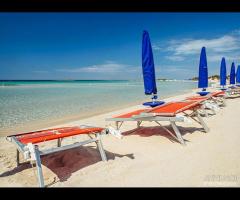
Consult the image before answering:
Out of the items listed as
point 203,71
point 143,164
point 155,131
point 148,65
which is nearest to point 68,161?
point 143,164

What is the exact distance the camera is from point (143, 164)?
3.89 metres

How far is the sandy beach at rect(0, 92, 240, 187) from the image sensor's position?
3.19 metres

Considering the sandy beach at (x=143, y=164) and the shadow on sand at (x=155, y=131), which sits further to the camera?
the shadow on sand at (x=155, y=131)

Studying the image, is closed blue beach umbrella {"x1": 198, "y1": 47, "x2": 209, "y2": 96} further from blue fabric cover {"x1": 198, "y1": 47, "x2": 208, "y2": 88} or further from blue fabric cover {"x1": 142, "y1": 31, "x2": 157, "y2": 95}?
blue fabric cover {"x1": 142, "y1": 31, "x2": 157, "y2": 95}

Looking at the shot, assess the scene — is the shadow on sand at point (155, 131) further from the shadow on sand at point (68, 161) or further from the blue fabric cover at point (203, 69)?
the blue fabric cover at point (203, 69)

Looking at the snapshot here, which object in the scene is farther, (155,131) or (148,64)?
(155,131)

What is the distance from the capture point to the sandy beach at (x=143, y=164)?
3188 mm

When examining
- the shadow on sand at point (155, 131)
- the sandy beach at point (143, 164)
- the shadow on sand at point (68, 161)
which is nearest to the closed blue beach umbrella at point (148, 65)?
the shadow on sand at point (155, 131)

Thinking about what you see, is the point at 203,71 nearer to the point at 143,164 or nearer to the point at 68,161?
the point at 143,164

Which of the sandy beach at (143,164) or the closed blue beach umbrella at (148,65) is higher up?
the closed blue beach umbrella at (148,65)

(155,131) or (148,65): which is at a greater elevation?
(148,65)

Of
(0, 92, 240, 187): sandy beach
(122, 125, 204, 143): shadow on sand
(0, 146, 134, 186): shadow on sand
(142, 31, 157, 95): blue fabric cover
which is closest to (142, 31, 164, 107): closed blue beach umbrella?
(142, 31, 157, 95): blue fabric cover

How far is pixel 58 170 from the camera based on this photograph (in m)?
3.94
